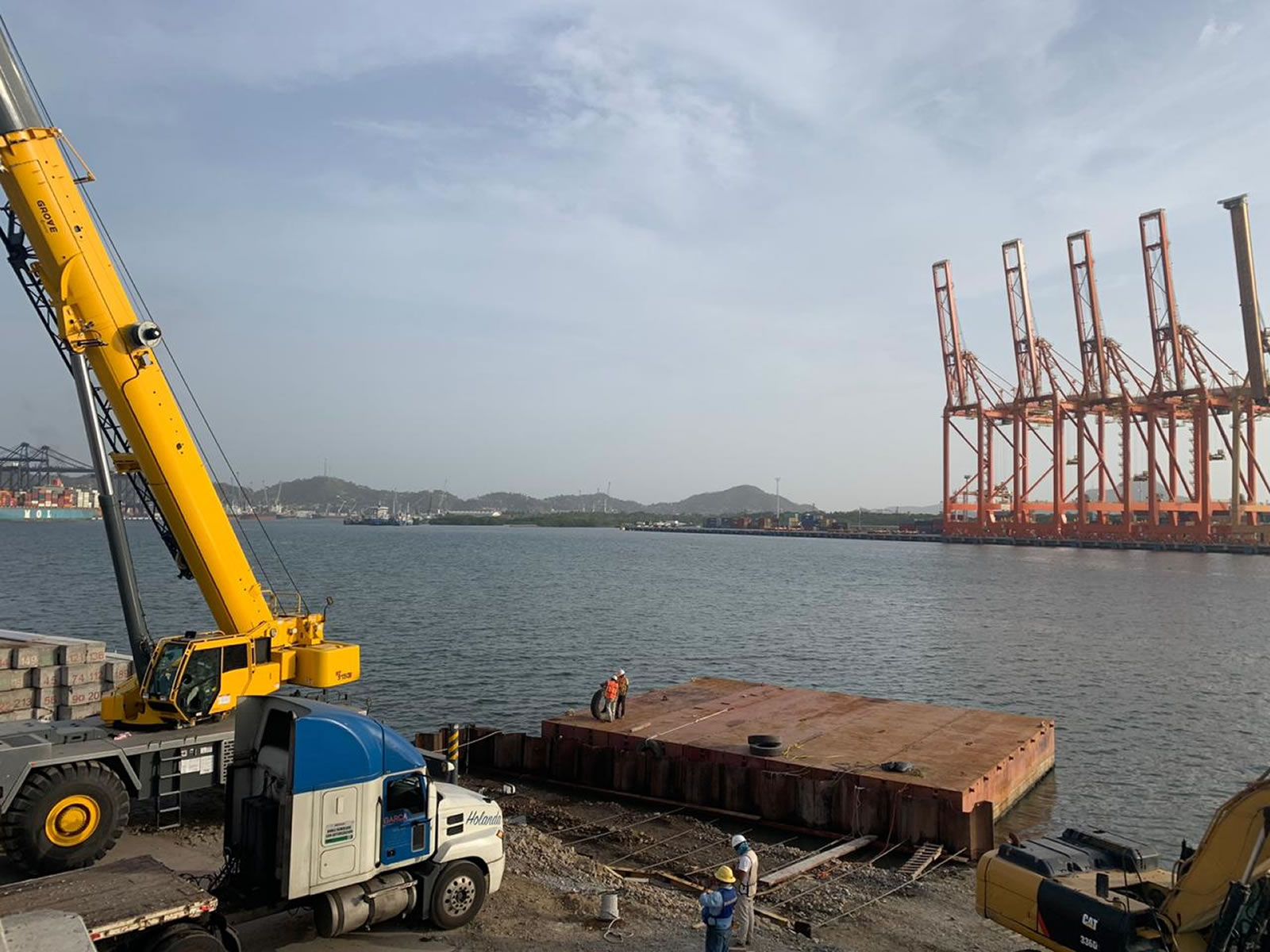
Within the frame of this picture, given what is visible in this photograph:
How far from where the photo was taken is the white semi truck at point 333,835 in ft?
25.5

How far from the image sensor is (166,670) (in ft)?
36.4

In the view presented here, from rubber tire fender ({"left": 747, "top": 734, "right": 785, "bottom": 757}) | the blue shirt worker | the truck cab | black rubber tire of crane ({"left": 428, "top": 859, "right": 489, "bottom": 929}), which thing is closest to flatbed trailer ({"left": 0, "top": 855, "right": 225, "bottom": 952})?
the truck cab

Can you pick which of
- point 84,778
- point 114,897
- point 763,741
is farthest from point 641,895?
point 763,741

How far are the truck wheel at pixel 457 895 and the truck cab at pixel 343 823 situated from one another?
0.03 feet

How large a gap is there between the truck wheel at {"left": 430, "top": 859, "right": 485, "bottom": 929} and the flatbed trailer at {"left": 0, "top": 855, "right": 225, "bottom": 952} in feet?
7.06

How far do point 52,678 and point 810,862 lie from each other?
1312 cm

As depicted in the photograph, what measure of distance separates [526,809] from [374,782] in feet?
26.5

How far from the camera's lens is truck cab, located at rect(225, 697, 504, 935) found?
7.86 meters

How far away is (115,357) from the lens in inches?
444

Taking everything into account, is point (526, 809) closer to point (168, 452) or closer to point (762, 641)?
point (168, 452)

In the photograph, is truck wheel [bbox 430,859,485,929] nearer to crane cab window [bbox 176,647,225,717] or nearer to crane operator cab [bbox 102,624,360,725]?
crane operator cab [bbox 102,624,360,725]

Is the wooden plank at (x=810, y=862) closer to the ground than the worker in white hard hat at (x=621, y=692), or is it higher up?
closer to the ground

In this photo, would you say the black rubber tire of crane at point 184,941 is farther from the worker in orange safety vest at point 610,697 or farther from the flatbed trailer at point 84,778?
the worker in orange safety vest at point 610,697

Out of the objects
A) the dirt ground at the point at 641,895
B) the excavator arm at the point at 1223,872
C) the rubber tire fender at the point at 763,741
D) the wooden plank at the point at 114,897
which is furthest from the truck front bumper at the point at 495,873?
the rubber tire fender at the point at 763,741
